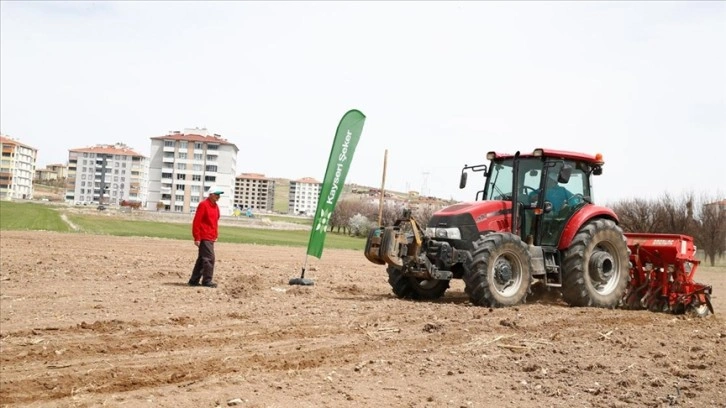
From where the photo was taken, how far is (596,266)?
35.3 ft

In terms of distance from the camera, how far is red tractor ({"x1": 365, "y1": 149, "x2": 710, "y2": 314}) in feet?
32.6

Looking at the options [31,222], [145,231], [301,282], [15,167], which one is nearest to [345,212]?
[145,231]

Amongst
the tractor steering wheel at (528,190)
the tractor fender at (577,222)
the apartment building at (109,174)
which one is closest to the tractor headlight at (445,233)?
the tractor steering wheel at (528,190)

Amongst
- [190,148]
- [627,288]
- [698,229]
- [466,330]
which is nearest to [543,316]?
[466,330]

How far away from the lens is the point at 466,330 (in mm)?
7801

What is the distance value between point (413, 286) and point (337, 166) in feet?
10.0

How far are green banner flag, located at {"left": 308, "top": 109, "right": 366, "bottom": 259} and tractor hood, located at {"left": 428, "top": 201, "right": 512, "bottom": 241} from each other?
2868 mm

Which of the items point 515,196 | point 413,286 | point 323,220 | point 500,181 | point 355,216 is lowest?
point 413,286

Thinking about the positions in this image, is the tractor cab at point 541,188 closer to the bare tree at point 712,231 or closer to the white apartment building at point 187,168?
the bare tree at point 712,231

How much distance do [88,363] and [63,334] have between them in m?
1.41

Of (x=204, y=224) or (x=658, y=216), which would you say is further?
(x=658, y=216)

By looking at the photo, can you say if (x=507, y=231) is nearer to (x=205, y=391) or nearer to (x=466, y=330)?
(x=466, y=330)

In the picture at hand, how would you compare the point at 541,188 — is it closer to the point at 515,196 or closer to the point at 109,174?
the point at 515,196

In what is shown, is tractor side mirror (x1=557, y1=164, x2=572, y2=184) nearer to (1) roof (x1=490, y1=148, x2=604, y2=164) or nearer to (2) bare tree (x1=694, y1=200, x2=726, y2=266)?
(1) roof (x1=490, y1=148, x2=604, y2=164)
